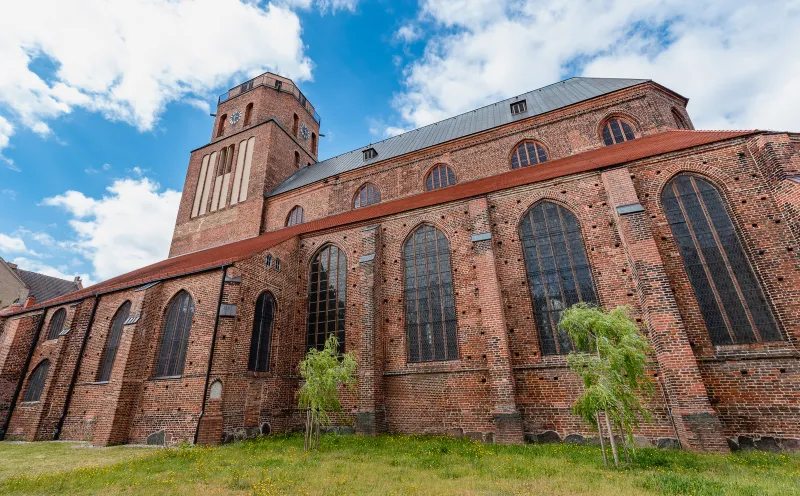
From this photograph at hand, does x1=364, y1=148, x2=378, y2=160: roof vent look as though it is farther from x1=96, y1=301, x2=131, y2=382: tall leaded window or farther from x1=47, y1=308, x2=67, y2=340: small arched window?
x1=47, y1=308, x2=67, y2=340: small arched window

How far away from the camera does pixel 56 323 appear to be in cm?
1723

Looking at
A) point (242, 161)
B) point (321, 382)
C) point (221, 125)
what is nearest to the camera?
point (321, 382)

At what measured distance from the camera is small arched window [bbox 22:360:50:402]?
1586cm

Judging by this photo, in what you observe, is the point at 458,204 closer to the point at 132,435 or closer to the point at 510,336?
the point at 510,336

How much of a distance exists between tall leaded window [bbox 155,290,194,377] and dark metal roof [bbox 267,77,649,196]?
9.36 meters

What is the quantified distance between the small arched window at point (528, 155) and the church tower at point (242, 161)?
47.1ft

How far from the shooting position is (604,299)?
10.4 metres

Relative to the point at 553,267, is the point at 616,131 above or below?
above

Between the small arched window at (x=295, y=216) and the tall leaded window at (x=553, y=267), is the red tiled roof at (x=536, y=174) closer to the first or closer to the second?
the tall leaded window at (x=553, y=267)

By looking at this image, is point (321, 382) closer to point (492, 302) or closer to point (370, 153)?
point (492, 302)

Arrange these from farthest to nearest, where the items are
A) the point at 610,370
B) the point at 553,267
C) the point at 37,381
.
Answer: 1. the point at 37,381
2. the point at 553,267
3. the point at 610,370

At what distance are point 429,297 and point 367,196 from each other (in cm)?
826

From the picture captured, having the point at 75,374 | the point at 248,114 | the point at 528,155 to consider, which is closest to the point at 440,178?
the point at 528,155

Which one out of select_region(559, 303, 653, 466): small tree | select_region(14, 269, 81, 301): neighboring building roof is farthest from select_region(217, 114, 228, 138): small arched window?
select_region(559, 303, 653, 466): small tree
